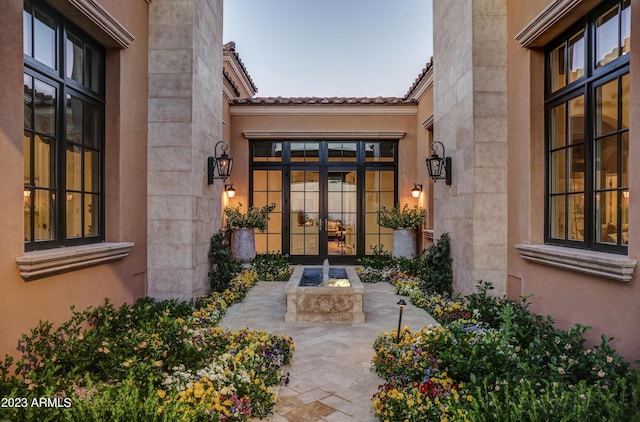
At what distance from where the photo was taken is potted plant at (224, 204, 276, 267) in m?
8.98

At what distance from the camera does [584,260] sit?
369 centimetres

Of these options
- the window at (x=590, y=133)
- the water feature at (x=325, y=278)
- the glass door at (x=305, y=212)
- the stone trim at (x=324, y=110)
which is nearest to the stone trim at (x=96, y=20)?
the water feature at (x=325, y=278)

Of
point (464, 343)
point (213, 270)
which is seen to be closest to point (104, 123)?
point (213, 270)

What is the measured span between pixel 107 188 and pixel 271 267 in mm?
4860

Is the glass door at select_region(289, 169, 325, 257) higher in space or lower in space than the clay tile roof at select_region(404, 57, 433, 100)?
lower

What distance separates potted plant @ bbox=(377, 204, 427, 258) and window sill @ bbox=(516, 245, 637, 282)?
4518 mm

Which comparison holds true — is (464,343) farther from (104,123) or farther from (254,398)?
(104,123)

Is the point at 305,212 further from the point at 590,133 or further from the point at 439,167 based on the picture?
the point at 590,133

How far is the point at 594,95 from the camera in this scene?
4.01 m

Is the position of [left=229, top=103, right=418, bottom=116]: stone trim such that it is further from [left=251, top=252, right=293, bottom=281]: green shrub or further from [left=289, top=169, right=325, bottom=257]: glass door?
Answer: [left=251, top=252, right=293, bottom=281]: green shrub

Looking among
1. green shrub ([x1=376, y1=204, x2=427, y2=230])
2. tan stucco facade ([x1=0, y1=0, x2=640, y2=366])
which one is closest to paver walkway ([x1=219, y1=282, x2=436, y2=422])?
tan stucco facade ([x1=0, y1=0, x2=640, y2=366])

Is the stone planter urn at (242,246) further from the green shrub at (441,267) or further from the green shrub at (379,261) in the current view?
the green shrub at (441,267)

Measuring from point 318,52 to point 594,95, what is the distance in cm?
1936

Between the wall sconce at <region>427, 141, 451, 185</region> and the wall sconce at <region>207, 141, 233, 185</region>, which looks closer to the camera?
the wall sconce at <region>207, 141, 233, 185</region>
